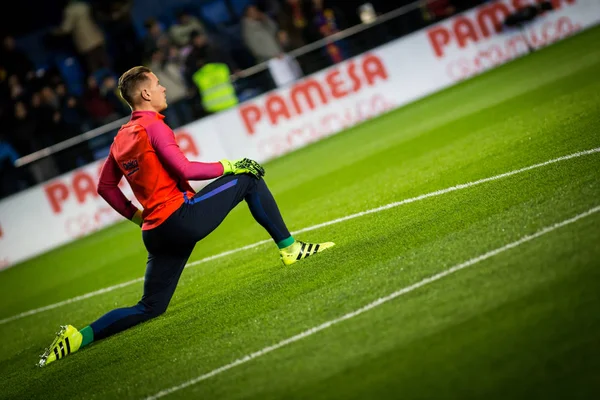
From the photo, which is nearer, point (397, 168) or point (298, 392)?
point (298, 392)

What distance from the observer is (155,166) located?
672cm

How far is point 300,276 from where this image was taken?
712 cm

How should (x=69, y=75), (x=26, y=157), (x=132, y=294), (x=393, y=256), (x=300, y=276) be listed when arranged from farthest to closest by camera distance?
(x=69, y=75) < (x=26, y=157) < (x=132, y=294) < (x=300, y=276) < (x=393, y=256)

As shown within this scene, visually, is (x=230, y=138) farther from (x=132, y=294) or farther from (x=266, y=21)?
(x=132, y=294)

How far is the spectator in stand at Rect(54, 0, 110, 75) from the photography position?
20453 millimetres

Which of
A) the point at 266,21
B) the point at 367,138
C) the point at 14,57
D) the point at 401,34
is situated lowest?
the point at 367,138

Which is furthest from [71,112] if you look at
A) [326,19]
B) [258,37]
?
[326,19]

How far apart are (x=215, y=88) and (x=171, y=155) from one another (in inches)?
450

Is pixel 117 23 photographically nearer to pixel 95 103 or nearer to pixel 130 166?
pixel 95 103

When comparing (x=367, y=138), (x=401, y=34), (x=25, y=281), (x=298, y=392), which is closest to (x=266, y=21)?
(x=401, y=34)

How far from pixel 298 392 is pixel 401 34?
50.6 feet

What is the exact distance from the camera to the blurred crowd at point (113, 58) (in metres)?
17.6

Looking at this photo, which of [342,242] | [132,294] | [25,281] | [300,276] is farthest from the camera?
[25,281]

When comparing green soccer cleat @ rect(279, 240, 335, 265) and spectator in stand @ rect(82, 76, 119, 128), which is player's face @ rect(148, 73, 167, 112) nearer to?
green soccer cleat @ rect(279, 240, 335, 265)
